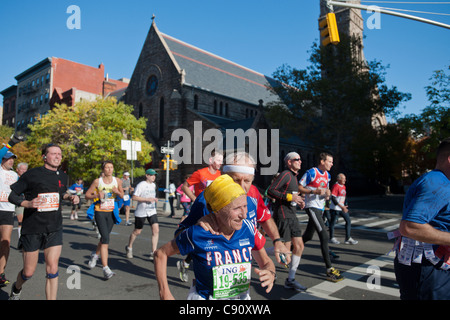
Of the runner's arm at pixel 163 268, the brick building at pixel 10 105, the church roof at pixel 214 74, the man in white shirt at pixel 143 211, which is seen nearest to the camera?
the runner's arm at pixel 163 268

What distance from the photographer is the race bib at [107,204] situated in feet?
19.6

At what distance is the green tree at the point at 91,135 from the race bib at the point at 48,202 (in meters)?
22.4

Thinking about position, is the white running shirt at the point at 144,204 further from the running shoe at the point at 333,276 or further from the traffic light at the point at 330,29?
the traffic light at the point at 330,29

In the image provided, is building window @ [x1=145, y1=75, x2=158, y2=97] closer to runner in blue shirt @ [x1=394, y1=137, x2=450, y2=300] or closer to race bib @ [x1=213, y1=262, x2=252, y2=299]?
race bib @ [x1=213, y1=262, x2=252, y2=299]

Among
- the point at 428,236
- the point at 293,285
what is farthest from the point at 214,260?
the point at 293,285

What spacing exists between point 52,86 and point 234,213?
58323mm

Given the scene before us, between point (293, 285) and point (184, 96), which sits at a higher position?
point (184, 96)

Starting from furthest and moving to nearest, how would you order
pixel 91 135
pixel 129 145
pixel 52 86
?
pixel 52 86
pixel 91 135
pixel 129 145

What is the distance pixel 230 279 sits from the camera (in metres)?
2.31

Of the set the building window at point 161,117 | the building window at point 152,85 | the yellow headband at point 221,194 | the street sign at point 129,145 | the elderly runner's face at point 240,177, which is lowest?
the yellow headband at point 221,194

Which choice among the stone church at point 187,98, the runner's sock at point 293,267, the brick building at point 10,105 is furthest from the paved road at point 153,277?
the brick building at point 10,105

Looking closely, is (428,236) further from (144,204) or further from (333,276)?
(144,204)

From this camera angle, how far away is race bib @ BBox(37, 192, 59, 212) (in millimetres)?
4129
